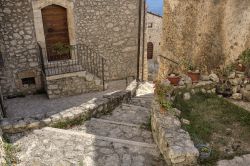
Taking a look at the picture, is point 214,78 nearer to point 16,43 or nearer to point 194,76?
point 194,76

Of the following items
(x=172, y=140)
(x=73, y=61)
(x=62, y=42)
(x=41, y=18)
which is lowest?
(x=172, y=140)

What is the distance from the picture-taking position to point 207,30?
7215mm

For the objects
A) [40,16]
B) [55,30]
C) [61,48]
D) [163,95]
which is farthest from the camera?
[61,48]

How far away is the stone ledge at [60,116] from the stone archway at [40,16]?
3.41 meters

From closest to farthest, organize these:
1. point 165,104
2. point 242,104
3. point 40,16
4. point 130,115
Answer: point 165,104 < point 242,104 < point 130,115 < point 40,16

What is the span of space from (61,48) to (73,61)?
628mm

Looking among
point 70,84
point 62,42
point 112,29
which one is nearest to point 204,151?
point 70,84

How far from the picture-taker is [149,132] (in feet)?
19.4

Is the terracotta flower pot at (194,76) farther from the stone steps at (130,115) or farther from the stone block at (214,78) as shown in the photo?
the stone steps at (130,115)

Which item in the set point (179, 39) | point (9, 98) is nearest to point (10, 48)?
point (9, 98)

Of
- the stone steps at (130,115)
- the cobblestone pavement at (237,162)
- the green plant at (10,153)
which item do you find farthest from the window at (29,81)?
the cobblestone pavement at (237,162)

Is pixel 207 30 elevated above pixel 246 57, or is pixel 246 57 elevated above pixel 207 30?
pixel 207 30

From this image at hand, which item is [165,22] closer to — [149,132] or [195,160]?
[149,132]

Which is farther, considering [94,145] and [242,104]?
[242,104]
